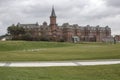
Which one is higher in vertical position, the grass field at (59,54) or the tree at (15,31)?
the tree at (15,31)

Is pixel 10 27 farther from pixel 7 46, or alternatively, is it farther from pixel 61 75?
pixel 61 75

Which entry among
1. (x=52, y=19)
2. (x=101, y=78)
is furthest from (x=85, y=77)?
(x=52, y=19)

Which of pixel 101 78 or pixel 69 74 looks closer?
pixel 101 78

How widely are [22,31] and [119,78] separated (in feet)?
498

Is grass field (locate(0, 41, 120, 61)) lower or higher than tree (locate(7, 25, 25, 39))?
lower

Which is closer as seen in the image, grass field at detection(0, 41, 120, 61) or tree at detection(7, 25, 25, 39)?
grass field at detection(0, 41, 120, 61)

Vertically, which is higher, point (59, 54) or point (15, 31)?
point (15, 31)

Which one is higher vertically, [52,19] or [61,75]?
[52,19]

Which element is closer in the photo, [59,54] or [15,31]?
[59,54]

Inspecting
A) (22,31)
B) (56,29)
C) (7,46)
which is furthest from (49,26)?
(7,46)

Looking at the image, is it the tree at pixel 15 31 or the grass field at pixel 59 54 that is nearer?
the grass field at pixel 59 54

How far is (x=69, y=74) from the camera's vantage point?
1494 cm

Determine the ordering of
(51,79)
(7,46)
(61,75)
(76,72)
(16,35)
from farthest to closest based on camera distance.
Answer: (16,35)
(7,46)
(76,72)
(61,75)
(51,79)

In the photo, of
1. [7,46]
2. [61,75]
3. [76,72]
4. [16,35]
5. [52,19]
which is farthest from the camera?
[52,19]
